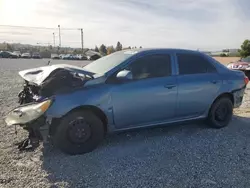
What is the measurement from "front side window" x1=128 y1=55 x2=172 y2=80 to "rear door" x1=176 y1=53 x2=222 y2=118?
0.27 meters

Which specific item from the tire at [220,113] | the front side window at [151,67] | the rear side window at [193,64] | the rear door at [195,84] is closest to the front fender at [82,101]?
the front side window at [151,67]

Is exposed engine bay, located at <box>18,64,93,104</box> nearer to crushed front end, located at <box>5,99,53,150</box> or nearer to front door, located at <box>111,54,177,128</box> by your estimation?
crushed front end, located at <box>5,99,53,150</box>

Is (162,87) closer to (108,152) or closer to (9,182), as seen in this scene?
(108,152)

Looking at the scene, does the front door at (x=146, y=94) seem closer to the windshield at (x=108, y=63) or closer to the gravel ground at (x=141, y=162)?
the windshield at (x=108, y=63)

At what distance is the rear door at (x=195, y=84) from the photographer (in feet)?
15.3

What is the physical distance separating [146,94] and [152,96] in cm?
13

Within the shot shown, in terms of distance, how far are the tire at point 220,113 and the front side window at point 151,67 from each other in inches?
53.0

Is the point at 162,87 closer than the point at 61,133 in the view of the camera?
No

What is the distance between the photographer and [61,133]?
372 centimetres

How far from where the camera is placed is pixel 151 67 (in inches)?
175

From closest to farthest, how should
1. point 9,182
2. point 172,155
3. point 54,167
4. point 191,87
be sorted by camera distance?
point 9,182
point 54,167
point 172,155
point 191,87

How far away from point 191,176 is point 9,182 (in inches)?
89.9

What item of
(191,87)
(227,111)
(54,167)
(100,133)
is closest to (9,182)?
(54,167)

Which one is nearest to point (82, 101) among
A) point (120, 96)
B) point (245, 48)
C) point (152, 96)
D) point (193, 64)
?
point (120, 96)
